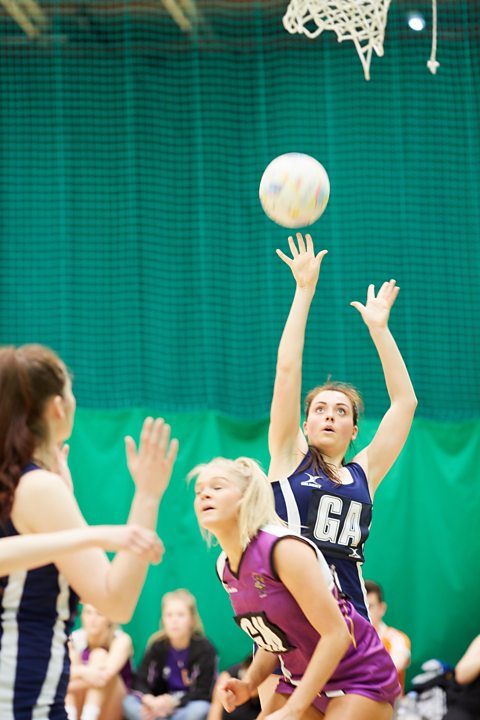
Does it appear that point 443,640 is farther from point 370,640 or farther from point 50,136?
point 50,136

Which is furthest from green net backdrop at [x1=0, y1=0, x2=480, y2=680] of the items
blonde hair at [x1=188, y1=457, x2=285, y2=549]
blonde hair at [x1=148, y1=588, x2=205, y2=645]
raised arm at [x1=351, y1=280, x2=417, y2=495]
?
blonde hair at [x1=188, y1=457, x2=285, y2=549]

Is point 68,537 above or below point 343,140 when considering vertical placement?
below

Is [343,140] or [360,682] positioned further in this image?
[343,140]

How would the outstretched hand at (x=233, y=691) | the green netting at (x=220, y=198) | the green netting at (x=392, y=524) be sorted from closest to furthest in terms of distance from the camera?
the outstretched hand at (x=233, y=691) → the green netting at (x=392, y=524) → the green netting at (x=220, y=198)

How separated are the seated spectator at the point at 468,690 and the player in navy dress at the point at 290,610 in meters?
3.64

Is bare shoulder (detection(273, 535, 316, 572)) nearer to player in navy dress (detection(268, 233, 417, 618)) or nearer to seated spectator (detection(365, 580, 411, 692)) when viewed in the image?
player in navy dress (detection(268, 233, 417, 618))

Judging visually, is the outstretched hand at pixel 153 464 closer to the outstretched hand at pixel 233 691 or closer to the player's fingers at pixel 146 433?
the player's fingers at pixel 146 433

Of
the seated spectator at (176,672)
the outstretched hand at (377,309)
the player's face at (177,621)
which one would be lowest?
the seated spectator at (176,672)

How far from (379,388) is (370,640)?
19.6 feet

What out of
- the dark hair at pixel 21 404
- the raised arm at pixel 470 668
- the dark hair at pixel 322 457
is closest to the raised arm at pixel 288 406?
the dark hair at pixel 322 457

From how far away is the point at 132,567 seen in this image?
8.37ft

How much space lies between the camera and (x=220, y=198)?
10.3 m

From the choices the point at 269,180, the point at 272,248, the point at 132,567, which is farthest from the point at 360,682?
the point at 272,248

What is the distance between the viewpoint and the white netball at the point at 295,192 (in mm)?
5117
